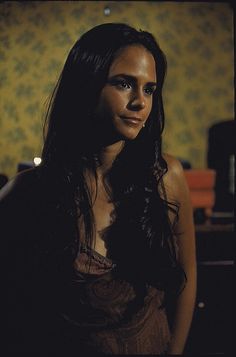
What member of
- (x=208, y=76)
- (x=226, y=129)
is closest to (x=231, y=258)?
(x=226, y=129)

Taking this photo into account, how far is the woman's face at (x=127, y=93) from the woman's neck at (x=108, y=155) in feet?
0.41

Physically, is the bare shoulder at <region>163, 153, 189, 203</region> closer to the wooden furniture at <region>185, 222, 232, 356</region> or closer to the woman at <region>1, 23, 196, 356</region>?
the woman at <region>1, 23, 196, 356</region>

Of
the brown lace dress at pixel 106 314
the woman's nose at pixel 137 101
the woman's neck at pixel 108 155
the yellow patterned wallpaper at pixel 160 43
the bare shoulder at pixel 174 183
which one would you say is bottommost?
the brown lace dress at pixel 106 314

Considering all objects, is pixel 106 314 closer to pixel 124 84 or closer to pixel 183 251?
pixel 183 251

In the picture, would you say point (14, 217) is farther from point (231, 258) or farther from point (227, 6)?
point (227, 6)

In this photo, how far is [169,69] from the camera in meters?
3.59

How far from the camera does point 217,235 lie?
2359 mm

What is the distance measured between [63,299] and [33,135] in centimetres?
258

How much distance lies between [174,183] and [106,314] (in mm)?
444

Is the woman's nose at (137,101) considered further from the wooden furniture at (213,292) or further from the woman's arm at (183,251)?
the wooden furniture at (213,292)

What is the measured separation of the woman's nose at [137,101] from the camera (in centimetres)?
100

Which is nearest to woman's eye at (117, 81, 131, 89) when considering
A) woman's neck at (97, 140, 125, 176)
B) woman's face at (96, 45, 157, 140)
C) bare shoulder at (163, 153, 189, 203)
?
woman's face at (96, 45, 157, 140)

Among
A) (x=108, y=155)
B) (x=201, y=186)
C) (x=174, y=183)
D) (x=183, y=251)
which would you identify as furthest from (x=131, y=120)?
(x=201, y=186)

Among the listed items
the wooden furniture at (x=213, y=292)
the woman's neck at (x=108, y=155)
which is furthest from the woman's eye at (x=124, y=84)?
the wooden furniture at (x=213, y=292)
